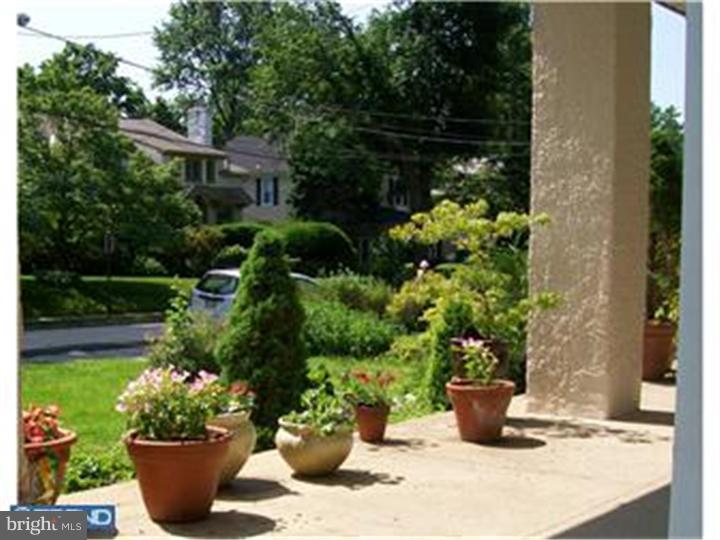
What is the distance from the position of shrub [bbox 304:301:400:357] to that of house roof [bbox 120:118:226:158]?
19.8m

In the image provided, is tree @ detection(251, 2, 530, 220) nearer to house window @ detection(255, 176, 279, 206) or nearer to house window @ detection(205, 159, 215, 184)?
house window @ detection(205, 159, 215, 184)

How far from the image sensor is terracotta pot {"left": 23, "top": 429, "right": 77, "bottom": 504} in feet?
14.7

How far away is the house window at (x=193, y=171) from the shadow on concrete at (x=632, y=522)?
31923 millimetres

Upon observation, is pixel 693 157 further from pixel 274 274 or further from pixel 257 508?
pixel 274 274

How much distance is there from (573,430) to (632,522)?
2591 millimetres

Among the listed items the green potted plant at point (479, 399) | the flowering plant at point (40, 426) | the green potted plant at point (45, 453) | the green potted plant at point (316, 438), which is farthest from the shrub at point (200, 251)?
the green potted plant at point (45, 453)

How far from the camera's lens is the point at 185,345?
9.91m

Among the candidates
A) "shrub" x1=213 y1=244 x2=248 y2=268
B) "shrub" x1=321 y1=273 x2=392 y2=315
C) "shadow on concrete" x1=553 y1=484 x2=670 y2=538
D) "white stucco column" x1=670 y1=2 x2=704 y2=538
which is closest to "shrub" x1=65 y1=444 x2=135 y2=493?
"shadow on concrete" x1=553 y1=484 x2=670 y2=538

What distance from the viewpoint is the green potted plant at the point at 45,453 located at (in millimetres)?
4484

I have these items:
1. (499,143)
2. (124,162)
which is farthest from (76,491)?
(499,143)

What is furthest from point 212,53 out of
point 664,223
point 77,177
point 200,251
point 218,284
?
point 664,223

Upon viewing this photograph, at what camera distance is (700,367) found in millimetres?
3785

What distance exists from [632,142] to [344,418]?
3625mm

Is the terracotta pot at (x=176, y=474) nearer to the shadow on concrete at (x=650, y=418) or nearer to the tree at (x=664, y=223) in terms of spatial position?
the shadow on concrete at (x=650, y=418)
